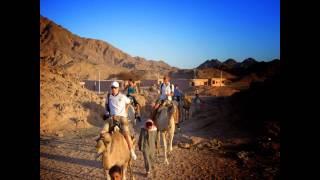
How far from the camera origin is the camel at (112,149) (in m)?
6.46

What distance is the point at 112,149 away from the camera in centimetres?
672

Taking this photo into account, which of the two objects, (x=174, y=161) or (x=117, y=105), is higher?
(x=117, y=105)

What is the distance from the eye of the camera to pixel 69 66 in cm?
6619

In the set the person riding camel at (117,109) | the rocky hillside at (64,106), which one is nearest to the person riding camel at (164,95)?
the person riding camel at (117,109)

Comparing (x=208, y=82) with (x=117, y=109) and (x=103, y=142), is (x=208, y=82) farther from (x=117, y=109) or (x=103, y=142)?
(x=103, y=142)

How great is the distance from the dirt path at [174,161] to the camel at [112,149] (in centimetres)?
194

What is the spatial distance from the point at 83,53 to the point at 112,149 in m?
102

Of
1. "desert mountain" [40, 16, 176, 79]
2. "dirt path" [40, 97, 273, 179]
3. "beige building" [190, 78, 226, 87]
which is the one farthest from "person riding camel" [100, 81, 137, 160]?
"desert mountain" [40, 16, 176, 79]

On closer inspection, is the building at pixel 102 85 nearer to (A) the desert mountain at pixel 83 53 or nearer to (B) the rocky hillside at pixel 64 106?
(A) the desert mountain at pixel 83 53

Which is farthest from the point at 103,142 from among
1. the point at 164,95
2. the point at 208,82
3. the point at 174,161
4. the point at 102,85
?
the point at 208,82

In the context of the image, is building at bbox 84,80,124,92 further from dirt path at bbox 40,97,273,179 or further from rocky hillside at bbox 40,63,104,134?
dirt path at bbox 40,97,273,179

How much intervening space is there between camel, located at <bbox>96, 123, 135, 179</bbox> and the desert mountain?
59.0 meters

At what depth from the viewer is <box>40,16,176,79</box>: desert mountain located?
71.9 meters
